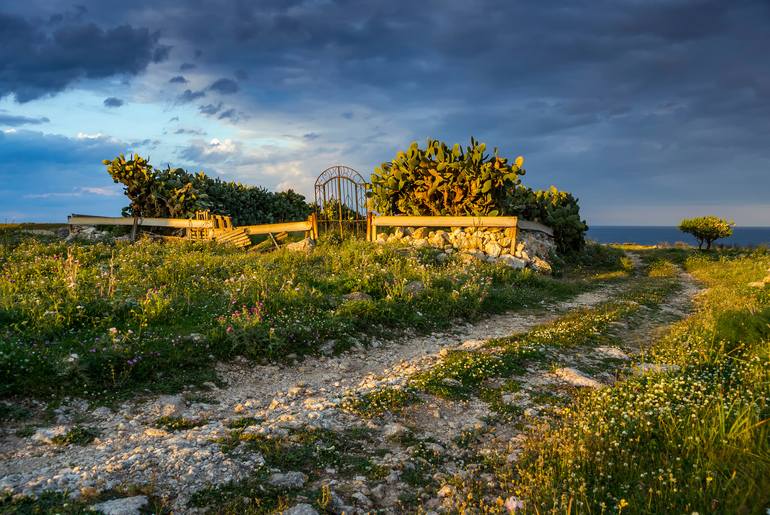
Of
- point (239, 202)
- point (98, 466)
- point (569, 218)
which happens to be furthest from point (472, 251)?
point (239, 202)

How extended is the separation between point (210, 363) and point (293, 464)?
3.73 m

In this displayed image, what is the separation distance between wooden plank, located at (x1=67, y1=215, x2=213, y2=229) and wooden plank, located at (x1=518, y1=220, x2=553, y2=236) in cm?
1553

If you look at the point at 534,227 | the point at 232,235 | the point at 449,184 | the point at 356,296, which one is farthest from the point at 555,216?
the point at 356,296

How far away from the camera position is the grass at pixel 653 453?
12.5ft

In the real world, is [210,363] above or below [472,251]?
below

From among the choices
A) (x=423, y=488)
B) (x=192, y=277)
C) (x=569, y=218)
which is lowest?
(x=423, y=488)

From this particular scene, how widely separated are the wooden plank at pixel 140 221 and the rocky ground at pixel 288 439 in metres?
18.3

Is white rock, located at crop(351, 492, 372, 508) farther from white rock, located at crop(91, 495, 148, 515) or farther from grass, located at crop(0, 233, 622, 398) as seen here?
grass, located at crop(0, 233, 622, 398)

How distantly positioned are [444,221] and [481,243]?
6.15 feet

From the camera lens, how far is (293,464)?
187 inches

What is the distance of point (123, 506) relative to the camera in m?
3.84

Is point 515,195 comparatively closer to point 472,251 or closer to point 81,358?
point 472,251

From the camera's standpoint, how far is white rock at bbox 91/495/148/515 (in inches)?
148

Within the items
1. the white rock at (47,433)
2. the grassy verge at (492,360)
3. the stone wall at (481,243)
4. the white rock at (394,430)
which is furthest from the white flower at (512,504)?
the stone wall at (481,243)
